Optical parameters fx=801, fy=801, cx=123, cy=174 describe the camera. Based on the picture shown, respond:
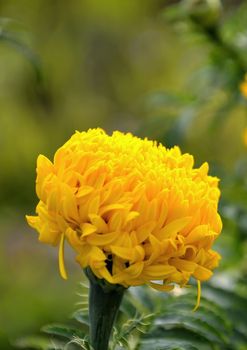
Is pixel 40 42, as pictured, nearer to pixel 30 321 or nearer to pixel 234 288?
pixel 30 321

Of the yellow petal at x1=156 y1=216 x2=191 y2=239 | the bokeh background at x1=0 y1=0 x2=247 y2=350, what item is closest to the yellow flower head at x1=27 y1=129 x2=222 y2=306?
the yellow petal at x1=156 y1=216 x2=191 y2=239

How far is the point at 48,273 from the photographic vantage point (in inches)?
131

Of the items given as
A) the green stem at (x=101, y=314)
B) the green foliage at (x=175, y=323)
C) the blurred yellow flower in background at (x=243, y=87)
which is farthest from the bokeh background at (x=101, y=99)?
the green stem at (x=101, y=314)

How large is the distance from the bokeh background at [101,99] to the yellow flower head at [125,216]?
1.96 ft

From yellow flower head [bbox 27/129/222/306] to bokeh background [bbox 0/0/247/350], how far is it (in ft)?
1.96

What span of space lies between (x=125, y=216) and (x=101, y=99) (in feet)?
12.2

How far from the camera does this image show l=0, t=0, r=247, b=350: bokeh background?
1.61 metres

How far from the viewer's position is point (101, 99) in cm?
450

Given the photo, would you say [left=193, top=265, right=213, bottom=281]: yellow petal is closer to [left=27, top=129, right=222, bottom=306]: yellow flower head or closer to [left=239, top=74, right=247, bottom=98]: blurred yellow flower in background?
[left=27, top=129, right=222, bottom=306]: yellow flower head

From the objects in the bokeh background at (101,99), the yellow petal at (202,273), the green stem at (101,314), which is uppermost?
the bokeh background at (101,99)

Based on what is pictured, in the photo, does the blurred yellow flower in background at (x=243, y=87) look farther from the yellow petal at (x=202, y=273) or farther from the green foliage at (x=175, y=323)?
the yellow petal at (x=202, y=273)

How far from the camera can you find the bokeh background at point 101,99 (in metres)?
1.61

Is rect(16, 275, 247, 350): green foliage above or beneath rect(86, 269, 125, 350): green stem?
above

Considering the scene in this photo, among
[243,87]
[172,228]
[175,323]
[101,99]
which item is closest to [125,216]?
[172,228]
